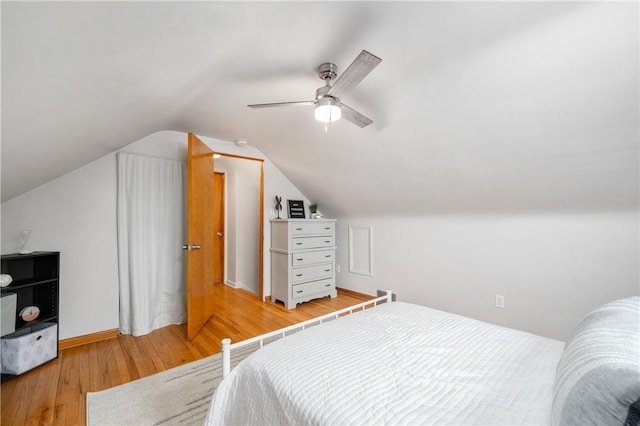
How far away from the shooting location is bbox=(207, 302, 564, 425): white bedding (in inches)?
32.9

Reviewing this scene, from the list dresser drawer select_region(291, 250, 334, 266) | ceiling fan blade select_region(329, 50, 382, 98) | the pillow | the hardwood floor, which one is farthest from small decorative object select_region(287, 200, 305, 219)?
the pillow

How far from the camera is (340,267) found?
442cm

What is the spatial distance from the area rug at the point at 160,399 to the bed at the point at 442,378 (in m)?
0.77

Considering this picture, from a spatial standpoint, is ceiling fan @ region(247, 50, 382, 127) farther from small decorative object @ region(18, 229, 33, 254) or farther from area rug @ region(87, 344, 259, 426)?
small decorative object @ region(18, 229, 33, 254)

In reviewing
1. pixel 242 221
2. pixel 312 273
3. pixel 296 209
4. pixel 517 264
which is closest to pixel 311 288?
pixel 312 273

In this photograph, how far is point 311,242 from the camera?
383cm

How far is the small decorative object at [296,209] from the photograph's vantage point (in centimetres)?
408

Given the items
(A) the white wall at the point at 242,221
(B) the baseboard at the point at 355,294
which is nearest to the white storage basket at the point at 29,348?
(A) the white wall at the point at 242,221

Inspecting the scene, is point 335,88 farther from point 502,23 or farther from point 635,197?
point 635,197

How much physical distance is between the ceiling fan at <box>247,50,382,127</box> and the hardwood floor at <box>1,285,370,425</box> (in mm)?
2226

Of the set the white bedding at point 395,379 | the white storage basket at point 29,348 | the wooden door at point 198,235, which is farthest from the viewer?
the wooden door at point 198,235

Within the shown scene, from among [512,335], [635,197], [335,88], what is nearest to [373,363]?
[512,335]

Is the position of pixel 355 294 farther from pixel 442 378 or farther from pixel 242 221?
pixel 442 378

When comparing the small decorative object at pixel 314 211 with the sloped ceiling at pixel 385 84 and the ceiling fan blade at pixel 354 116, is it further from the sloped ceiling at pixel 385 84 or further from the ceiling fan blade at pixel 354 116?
the ceiling fan blade at pixel 354 116
